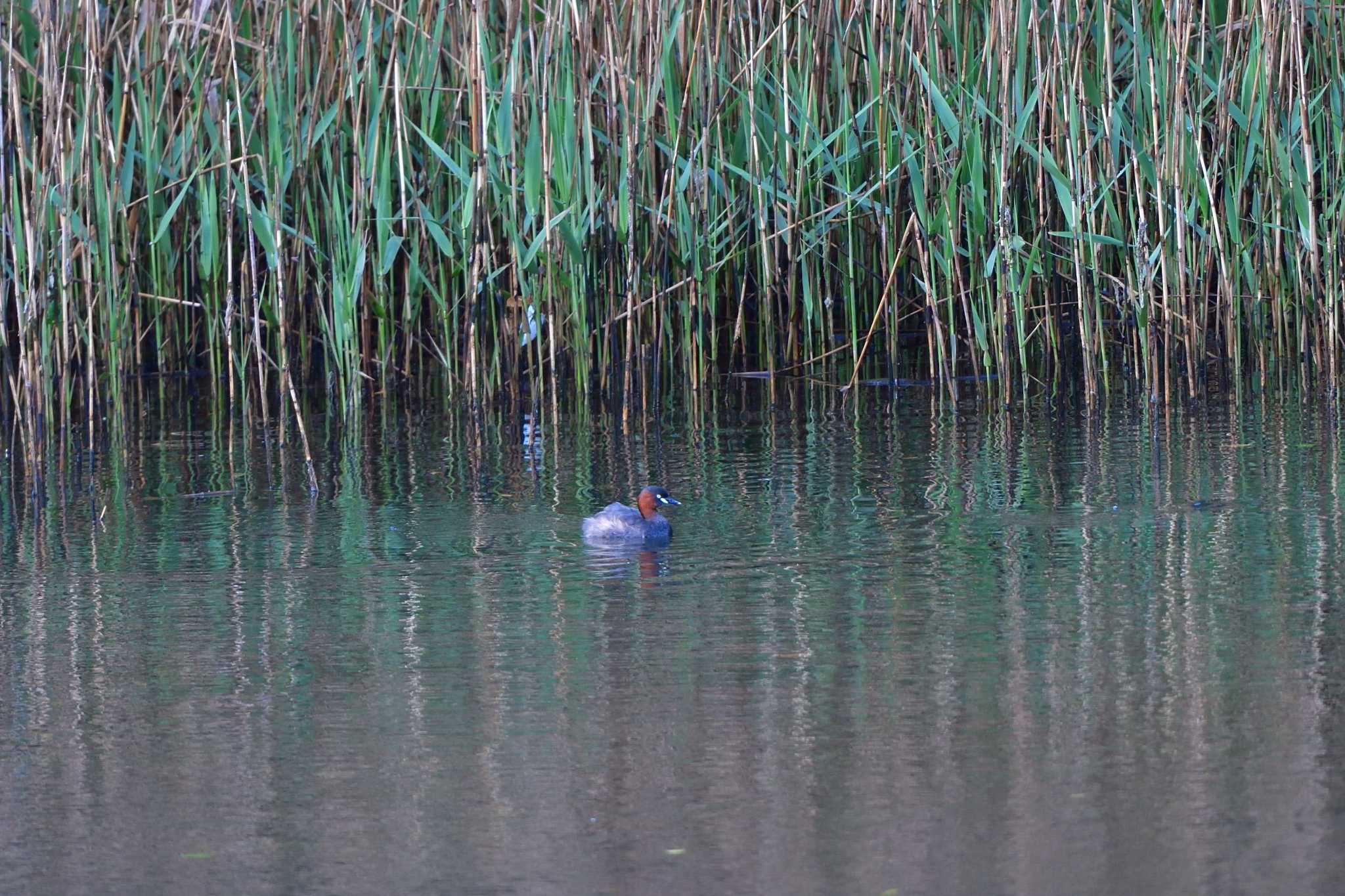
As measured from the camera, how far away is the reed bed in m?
6.91

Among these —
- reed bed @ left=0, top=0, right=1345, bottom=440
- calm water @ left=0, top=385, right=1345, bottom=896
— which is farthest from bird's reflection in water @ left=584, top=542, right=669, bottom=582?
reed bed @ left=0, top=0, right=1345, bottom=440

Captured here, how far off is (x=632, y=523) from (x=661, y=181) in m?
2.99

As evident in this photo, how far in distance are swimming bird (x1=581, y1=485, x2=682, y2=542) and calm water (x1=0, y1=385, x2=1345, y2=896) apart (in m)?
0.08

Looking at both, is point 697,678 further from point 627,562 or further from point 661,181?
point 661,181

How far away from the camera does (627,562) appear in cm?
491

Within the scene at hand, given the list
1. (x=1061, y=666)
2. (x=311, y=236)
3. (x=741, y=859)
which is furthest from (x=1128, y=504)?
(x=311, y=236)

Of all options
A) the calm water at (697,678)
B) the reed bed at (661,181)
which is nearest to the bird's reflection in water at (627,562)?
the calm water at (697,678)

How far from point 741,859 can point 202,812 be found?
87cm

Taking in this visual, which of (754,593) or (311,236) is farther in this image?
(311,236)

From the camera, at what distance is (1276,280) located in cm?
754

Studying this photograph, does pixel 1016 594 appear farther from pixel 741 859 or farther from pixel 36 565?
pixel 36 565

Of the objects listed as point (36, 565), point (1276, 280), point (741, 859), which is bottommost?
point (741, 859)

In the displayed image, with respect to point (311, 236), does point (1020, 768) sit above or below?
below

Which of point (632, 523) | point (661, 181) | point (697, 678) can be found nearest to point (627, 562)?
point (632, 523)
